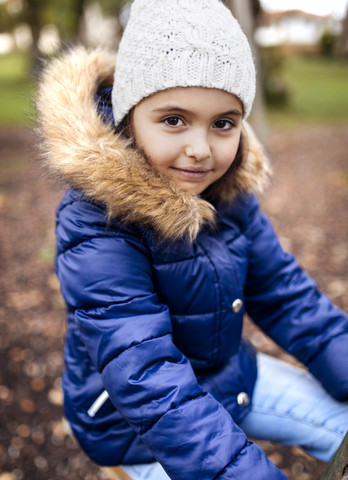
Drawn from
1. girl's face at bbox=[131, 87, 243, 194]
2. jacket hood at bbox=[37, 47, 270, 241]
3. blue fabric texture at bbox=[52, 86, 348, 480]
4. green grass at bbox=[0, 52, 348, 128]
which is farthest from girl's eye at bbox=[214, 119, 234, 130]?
green grass at bbox=[0, 52, 348, 128]

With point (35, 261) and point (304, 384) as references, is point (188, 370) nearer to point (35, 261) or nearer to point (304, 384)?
point (304, 384)

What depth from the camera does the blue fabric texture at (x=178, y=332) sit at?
4.29 ft

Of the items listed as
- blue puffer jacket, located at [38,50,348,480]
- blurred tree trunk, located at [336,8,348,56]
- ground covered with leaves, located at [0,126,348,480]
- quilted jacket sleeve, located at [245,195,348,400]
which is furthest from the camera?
blurred tree trunk, located at [336,8,348,56]

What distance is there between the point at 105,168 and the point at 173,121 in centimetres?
28

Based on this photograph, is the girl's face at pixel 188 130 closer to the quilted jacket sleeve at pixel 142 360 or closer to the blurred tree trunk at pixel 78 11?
the quilted jacket sleeve at pixel 142 360

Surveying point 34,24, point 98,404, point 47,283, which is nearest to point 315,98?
point 34,24

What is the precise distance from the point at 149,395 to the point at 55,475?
1.62 metres

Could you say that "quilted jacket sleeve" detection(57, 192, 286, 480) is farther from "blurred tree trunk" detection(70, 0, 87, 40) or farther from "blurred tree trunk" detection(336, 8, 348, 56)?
"blurred tree trunk" detection(70, 0, 87, 40)

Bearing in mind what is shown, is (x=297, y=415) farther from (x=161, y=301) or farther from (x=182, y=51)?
(x=182, y=51)

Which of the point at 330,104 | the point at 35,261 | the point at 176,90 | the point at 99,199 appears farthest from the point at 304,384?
the point at 330,104

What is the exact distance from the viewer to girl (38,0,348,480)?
1.34 meters

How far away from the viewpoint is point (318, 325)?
6.03ft

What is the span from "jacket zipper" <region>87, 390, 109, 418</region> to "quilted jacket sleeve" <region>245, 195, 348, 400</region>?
2.46ft

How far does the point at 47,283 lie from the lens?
14.4 ft
